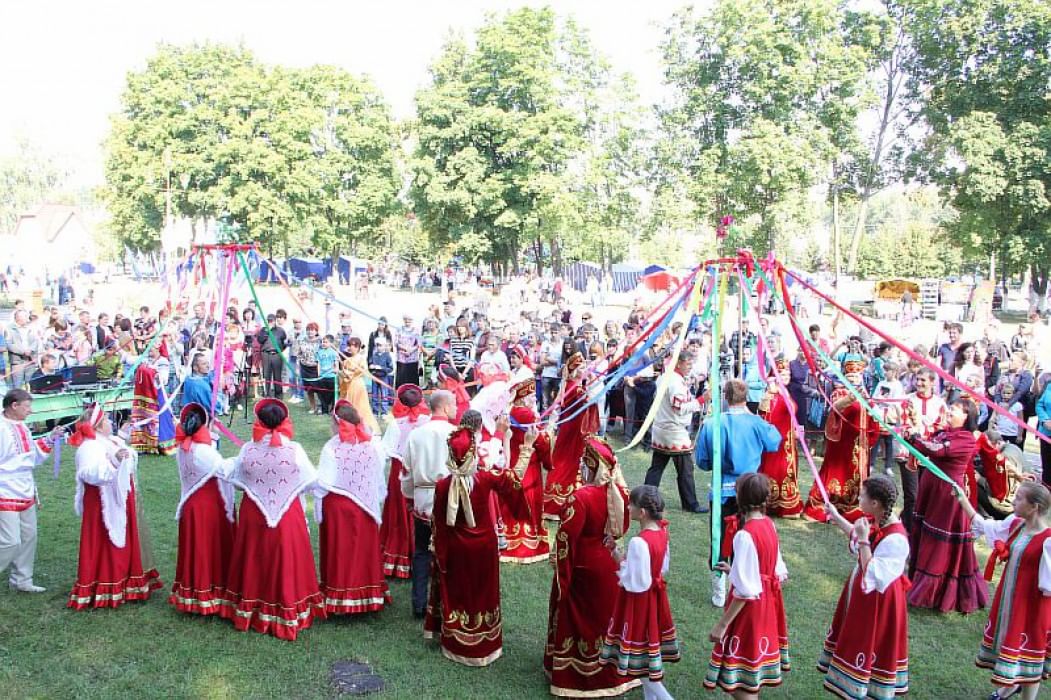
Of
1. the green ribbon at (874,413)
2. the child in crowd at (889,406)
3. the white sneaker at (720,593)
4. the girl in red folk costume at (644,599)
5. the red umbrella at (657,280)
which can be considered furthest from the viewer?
the red umbrella at (657,280)

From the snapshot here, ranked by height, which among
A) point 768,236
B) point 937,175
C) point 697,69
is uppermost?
point 697,69

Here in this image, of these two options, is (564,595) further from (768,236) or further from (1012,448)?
(768,236)

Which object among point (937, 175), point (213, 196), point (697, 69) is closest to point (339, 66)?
point (213, 196)

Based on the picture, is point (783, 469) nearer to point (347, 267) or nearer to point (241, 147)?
point (241, 147)

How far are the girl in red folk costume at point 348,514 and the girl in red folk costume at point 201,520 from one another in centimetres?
76

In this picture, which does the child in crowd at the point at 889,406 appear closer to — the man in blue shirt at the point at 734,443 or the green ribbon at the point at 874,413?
the green ribbon at the point at 874,413

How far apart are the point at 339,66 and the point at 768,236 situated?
25470 mm

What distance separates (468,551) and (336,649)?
1.36m

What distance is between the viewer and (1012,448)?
6641 mm

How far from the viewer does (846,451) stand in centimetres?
880

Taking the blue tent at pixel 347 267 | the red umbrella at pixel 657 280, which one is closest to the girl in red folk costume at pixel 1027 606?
the red umbrella at pixel 657 280

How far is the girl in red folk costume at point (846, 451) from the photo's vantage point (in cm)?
861

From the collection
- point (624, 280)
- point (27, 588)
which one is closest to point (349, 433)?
point (27, 588)

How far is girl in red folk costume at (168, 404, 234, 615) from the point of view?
6.25 metres
